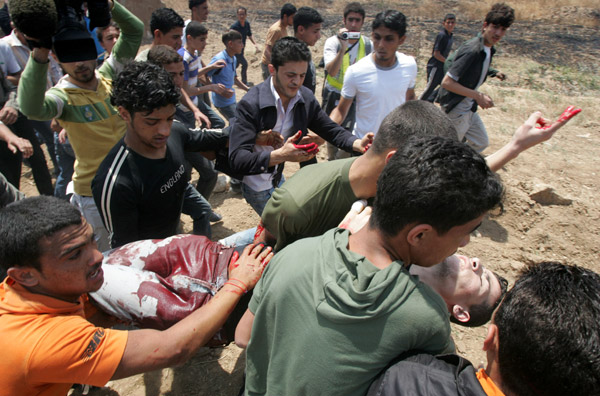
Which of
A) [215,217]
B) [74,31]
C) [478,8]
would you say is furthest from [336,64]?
[478,8]

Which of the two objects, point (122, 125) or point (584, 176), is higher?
point (122, 125)

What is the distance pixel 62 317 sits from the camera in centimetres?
143

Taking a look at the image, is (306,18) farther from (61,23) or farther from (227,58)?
(61,23)

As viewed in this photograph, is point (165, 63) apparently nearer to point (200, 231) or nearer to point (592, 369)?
point (200, 231)

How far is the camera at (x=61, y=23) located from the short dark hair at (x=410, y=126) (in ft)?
5.98

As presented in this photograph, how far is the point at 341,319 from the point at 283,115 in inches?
82.1

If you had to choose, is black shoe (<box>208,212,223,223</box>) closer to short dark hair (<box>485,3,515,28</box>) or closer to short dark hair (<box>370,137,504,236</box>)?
short dark hair (<box>370,137,504,236</box>)

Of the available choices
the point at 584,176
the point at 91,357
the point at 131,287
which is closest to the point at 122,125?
the point at 131,287

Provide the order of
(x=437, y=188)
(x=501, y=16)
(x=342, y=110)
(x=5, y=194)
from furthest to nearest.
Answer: (x=501, y=16) < (x=342, y=110) < (x=5, y=194) < (x=437, y=188)

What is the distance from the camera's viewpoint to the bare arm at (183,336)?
1433mm

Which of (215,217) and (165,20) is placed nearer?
(165,20)

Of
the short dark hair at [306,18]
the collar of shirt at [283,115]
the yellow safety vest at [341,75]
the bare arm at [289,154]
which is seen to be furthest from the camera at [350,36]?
the bare arm at [289,154]

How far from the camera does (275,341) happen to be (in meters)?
1.28

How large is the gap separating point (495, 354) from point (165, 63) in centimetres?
332
